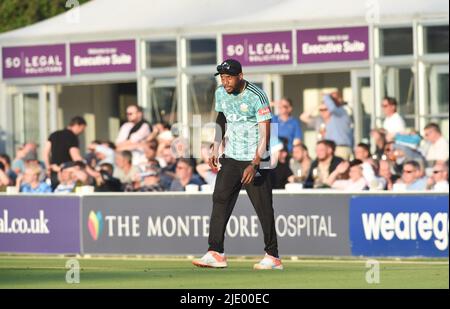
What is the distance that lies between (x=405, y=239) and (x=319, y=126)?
5.90 m

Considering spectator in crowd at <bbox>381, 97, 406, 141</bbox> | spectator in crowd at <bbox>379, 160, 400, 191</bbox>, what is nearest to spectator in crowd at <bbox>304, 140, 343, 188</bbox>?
spectator in crowd at <bbox>379, 160, 400, 191</bbox>

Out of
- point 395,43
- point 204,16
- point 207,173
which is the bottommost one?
point 207,173

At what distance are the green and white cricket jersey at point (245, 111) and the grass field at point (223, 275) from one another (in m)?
1.23

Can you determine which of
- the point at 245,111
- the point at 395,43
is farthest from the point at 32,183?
the point at 245,111

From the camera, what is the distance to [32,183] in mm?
20672

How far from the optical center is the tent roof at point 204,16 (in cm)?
2298

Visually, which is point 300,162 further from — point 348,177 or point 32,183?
point 32,183

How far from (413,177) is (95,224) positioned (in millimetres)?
3875

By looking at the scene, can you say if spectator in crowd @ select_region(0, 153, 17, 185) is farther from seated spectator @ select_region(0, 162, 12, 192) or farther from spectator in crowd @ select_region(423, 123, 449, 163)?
spectator in crowd @ select_region(423, 123, 449, 163)

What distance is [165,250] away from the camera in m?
18.3

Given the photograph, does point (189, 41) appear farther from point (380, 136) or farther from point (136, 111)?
point (380, 136)

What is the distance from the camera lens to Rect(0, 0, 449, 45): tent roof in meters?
23.0

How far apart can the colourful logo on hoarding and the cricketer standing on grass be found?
600cm
